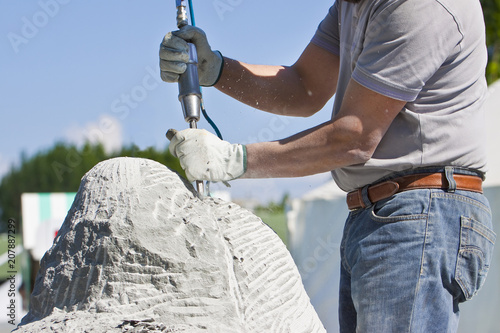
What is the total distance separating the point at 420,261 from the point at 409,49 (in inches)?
27.6

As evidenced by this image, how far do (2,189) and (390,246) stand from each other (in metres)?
12.6

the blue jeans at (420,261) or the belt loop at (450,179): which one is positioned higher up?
the belt loop at (450,179)

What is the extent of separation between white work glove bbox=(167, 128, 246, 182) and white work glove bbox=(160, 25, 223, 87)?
1.11 feet

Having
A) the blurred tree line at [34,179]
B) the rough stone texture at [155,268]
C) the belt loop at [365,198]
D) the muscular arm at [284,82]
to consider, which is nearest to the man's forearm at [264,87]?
the muscular arm at [284,82]

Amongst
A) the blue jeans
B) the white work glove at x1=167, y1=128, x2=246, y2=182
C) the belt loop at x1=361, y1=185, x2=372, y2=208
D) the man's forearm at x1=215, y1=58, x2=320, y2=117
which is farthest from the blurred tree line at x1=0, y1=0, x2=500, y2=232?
the blue jeans

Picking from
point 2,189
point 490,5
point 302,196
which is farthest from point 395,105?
point 2,189

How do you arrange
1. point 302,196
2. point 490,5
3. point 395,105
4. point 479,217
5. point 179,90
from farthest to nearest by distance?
point 490,5 → point 302,196 → point 179,90 → point 479,217 → point 395,105

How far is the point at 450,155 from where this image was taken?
1.69 meters

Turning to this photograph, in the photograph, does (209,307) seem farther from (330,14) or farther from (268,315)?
(330,14)

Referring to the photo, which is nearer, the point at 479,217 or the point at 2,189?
the point at 479,217

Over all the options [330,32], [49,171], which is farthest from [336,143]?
[49,171]

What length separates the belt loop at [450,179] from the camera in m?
1.68

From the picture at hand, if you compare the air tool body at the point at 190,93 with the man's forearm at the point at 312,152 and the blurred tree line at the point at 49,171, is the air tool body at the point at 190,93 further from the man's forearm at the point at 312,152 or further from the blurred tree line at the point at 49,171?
the blurred tree line at the point at 49,171

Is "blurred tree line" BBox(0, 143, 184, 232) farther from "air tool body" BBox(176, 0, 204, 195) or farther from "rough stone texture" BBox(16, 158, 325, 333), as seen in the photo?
"rough stone texture" BBox(16, 158, 325, 333)
